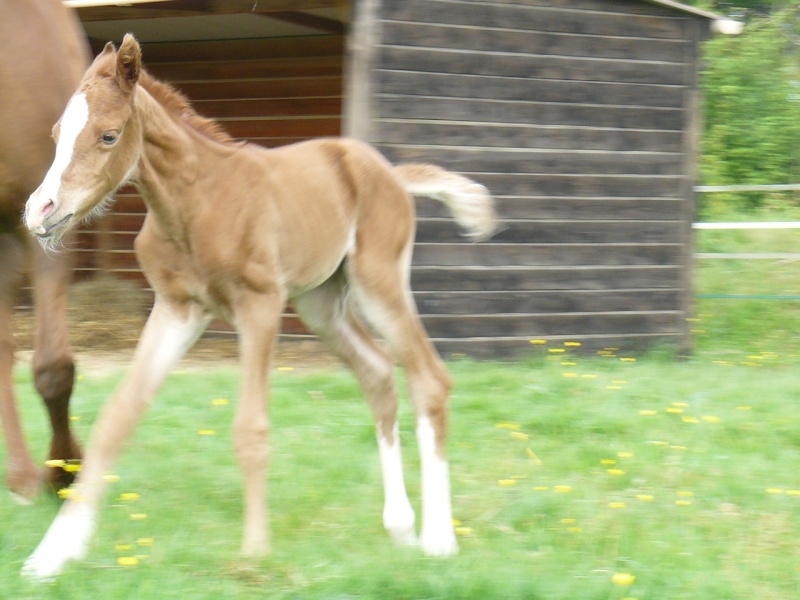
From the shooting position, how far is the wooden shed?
6.91 metres

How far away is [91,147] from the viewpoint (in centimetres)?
296

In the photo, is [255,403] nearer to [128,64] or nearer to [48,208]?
[48,208]

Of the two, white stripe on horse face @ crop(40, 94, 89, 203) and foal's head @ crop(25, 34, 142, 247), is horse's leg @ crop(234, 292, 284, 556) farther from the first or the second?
white stripe on horse face @ crop(40, 94, 89, 203)

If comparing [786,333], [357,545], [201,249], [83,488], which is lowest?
[786,333]

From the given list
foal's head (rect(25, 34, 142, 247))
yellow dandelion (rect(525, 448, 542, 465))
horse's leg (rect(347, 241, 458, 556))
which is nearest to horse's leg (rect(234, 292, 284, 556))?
horse's leg (rect(347, 241, 458, 556))

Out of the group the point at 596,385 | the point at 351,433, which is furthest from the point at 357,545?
the point at 596,385

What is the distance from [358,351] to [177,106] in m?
1.12

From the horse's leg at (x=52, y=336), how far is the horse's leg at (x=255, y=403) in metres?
0.74

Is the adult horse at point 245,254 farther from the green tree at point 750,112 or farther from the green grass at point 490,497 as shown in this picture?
the green tree at point 750,112

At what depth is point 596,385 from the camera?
591 centimetres

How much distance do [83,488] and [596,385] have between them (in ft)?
11.1

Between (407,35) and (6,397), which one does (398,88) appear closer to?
(407,35)

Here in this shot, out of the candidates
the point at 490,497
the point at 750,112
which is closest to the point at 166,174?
the point at 490,497

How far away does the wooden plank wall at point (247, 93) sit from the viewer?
8.91 metres
